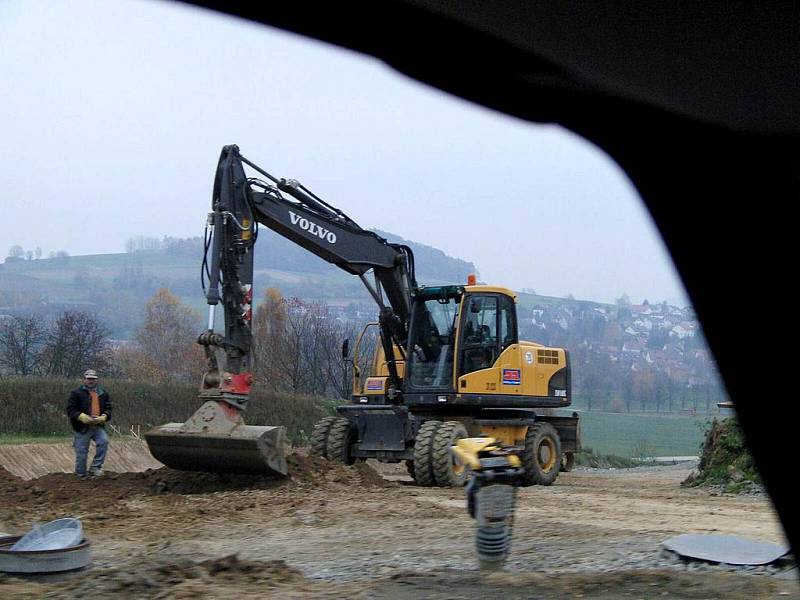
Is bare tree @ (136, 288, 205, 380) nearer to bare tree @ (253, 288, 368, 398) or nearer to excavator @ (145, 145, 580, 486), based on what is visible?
bare tree @ (253, 288, 368, 398)

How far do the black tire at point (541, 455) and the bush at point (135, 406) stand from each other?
11.6 m

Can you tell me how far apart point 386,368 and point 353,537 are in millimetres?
7596

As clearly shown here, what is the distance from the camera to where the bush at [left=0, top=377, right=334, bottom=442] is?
25.0 m

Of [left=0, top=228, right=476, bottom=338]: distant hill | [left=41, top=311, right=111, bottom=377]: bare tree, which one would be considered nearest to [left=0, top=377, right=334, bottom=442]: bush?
[left=41, top=311, right=111, bottom=377]: bare tree

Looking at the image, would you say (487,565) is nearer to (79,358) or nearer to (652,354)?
(652,354)

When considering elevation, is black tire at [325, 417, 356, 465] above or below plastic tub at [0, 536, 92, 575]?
above

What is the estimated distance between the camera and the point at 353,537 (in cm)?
972

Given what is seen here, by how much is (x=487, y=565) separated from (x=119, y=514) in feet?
17.3

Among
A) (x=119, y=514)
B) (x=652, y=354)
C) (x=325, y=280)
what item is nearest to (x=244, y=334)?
(x=119, y=514)

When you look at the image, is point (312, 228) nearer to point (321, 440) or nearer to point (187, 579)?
point (321, 440)

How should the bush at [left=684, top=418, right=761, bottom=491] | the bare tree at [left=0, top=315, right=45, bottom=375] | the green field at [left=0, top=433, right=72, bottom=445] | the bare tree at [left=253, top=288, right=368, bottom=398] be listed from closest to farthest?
the bush at [left=684, top=418, right=761, bottom=491]
the green field at [left=0, top=433, right=72, bottom=445]
the bare tree at [left=0, top=315, right=45, bottom=375]
the bare tree at [left=253, top=288, right=368, bottom=398]

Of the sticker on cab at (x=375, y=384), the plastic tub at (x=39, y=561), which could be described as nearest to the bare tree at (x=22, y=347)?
the sticker on cab at (x=375, y=384)

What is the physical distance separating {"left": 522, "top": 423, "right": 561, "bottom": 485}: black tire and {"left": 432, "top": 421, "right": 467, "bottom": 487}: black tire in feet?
5.64

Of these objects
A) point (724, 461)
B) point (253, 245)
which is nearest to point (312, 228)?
point (253, 245)
